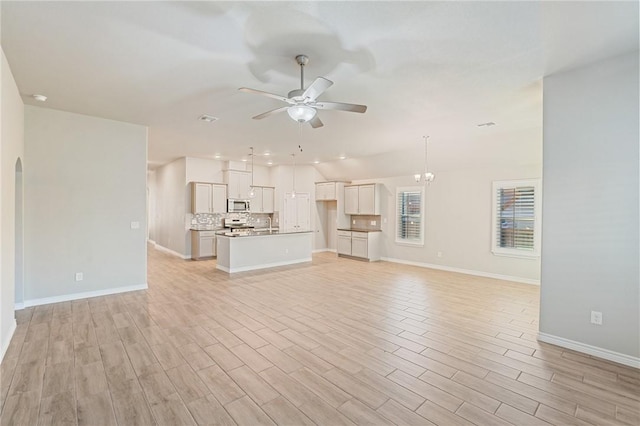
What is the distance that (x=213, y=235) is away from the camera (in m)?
8.76

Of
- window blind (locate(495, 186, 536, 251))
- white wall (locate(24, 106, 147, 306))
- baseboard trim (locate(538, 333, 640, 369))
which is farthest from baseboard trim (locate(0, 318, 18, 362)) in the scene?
window blind (locate(495, 186, 536, 251))

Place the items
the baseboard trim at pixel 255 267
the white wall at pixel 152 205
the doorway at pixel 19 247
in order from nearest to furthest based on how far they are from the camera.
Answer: the doorway at pixel 19 247, the baseboard trim at pixel 255 267, the white wall at pixel 152 205

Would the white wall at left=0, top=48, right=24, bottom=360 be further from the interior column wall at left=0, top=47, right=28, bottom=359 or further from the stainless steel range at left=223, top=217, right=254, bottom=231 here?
the stainless steel range at left=223, top=217, right=254, bottom=231

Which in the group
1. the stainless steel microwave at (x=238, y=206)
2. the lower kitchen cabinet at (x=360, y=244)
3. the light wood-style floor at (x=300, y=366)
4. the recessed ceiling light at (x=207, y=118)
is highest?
the recessed ceiling light at (x=207, y=118)

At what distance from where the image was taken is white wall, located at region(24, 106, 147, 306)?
4480mm

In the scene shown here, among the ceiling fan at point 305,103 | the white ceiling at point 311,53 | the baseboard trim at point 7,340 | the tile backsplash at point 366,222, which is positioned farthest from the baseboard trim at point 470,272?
the baseboard trim at point 7,340

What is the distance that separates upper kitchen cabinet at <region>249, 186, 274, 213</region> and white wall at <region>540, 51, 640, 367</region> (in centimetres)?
801

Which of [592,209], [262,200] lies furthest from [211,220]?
[592,209]

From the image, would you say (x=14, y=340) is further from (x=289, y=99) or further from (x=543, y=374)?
(x=543, y=374)

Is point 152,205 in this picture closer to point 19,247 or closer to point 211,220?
point 211,220

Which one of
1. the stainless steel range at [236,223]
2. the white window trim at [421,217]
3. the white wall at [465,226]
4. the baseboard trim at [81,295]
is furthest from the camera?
the stainless steel range at [236,223]

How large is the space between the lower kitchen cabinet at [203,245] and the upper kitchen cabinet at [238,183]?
1395 millimetres

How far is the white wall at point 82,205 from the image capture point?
176 inches

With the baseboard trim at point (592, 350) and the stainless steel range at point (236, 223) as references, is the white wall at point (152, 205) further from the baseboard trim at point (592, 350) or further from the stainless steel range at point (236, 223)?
the baseboard trim at point (592, 350)
